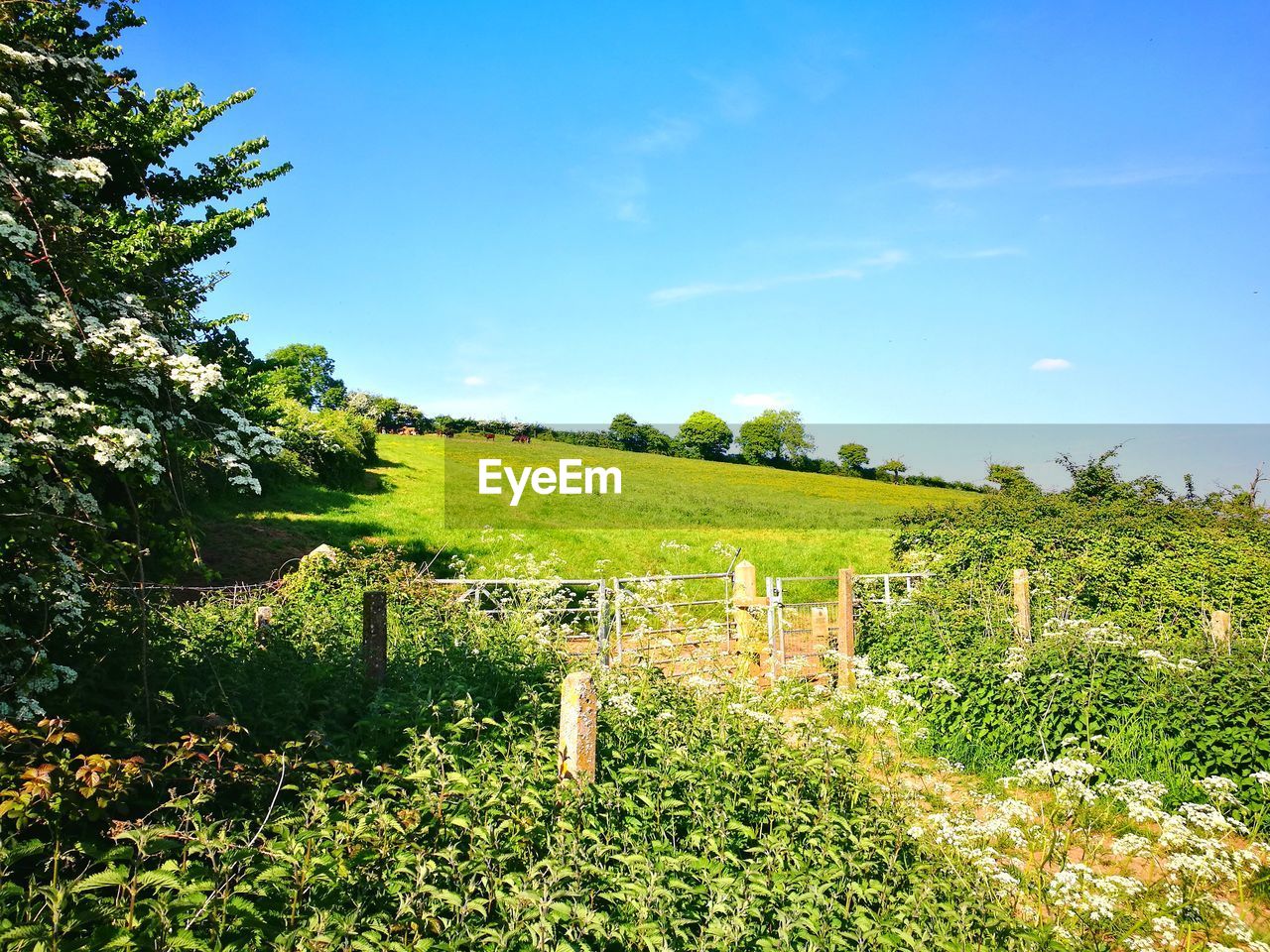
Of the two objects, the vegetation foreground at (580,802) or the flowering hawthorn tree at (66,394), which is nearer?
the vegetation foreground at (580,802)

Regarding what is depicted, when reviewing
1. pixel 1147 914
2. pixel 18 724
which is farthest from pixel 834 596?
pixel 18 724

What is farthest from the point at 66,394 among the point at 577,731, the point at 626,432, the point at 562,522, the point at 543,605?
the point at 626,432

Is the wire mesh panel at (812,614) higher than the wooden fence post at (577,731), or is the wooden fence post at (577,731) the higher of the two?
the wooden fence post at (577,731)

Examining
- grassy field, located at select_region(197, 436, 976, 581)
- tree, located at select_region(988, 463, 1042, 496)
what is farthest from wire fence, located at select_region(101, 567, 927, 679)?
tree, located at select_region(988, 463, 1042, 496)

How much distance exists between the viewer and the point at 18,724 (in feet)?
11.2

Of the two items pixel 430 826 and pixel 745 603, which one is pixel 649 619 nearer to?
pixel 745 603

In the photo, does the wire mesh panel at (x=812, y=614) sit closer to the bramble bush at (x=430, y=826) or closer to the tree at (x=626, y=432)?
the bramble bush at (x=430, y=826)

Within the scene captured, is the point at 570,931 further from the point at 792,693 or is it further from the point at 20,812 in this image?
the point at 792,693

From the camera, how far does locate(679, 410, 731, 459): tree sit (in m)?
51.9

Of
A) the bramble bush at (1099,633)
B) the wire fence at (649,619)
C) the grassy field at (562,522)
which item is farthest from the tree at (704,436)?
the wire fence at (649,619)

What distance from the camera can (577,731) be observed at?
4.18 meters

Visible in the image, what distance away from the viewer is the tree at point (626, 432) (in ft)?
143

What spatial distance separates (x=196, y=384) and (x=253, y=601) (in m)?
6.37

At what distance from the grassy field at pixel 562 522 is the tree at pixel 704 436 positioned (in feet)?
40.9
